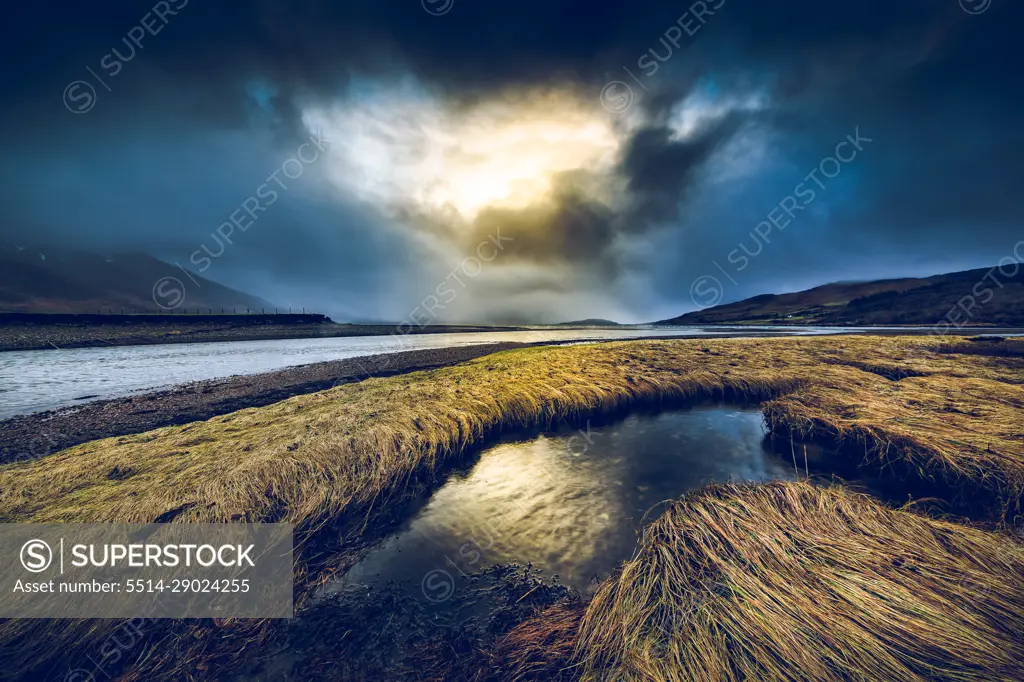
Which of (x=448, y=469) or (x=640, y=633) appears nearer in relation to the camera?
(x=640, y=633)

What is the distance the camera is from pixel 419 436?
30.1ft

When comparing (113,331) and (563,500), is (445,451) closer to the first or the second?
(563,500)

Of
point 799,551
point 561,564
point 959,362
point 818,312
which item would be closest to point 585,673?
point 561,564

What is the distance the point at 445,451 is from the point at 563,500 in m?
3.62

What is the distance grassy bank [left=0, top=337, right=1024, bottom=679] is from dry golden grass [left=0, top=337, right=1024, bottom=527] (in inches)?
1.5

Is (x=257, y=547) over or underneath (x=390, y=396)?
underneath

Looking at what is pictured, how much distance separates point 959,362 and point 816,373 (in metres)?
6.99

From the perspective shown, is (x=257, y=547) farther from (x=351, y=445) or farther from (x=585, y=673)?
(x=585, y=673)

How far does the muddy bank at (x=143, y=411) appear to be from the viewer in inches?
379

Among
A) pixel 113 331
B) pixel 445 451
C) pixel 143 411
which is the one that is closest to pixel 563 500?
pixel 445 451

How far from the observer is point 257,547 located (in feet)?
16.9

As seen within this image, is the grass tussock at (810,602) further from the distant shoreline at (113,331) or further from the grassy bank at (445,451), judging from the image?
the distant shoreline at (113,331)

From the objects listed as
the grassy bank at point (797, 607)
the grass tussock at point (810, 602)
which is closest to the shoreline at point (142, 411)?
the grassy bank at point (797, 607)

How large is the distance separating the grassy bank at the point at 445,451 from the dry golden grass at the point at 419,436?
0.04 metres
